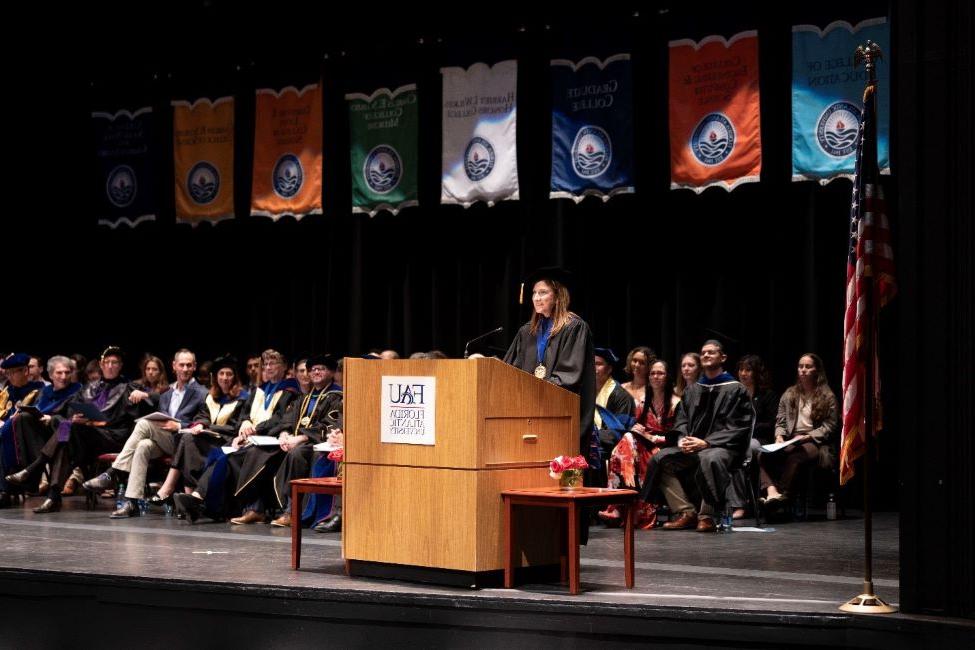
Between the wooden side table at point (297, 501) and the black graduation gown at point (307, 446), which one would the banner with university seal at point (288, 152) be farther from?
the wooden side table at point (297, 501)

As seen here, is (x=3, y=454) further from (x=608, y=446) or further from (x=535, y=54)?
(x=535, y=54)

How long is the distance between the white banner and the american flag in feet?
5.96

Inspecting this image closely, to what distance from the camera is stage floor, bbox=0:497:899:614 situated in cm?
545

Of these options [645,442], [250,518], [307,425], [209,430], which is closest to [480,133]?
[307,425]

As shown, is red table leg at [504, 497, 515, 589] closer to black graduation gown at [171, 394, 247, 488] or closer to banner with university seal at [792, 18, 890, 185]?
black graduation gown at [171, 394, 247, 488]

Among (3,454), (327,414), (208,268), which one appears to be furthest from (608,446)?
(208,268)

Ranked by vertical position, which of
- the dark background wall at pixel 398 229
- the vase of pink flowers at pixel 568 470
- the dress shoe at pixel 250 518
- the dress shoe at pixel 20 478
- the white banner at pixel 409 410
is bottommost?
the dress shoe at pixel 250 518

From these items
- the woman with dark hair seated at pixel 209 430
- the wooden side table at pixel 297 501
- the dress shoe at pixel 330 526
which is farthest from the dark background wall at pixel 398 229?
the wooden side table at pixel 297 501

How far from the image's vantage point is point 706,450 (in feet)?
28.2

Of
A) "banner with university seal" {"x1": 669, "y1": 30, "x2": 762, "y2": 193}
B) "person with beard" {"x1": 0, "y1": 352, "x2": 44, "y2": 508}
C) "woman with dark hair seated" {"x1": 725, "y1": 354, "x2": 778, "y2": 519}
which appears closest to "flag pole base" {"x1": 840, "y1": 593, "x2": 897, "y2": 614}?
"woman with dark hair seated" {"x1": 725, "y1": 354, "x2": 778, "y2": 519}

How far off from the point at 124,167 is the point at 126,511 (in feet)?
15.1

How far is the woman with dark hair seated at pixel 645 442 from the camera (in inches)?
350

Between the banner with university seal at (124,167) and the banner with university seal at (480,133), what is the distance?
3536 mm

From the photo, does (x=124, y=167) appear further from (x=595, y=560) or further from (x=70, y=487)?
(x=595, y=560)
